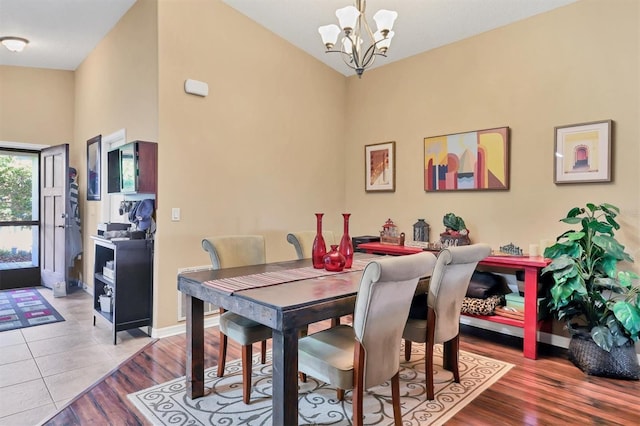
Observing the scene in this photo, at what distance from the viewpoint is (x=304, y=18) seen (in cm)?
402

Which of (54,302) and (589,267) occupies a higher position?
(589,267)

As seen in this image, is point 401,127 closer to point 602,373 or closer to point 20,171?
point 602,373

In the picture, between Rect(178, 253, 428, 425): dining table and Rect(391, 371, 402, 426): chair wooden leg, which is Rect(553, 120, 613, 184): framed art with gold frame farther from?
Rect(391, 371, 402, 426): chair wooden leg

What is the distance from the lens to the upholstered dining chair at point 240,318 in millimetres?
2393

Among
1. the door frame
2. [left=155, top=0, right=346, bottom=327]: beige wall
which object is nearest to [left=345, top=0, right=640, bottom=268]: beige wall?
[left=155, top=0, right=346, bottom=327]: beige wall

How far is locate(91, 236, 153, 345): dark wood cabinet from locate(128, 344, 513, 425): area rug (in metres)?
1.07

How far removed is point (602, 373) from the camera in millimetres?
2801

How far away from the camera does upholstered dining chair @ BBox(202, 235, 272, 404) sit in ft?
7.85

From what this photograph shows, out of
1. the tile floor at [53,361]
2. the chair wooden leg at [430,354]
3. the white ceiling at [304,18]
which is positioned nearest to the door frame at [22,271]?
the white ceiling at [304,18]

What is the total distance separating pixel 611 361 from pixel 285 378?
2.45 m

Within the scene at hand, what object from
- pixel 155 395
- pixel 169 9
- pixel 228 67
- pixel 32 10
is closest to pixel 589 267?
pixel 155 395

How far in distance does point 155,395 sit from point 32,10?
153 inches

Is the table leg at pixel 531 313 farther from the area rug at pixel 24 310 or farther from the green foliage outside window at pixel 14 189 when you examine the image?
the green foliage outside window at pixel 14 189

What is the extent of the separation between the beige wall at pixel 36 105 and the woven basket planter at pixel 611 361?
6593mm
